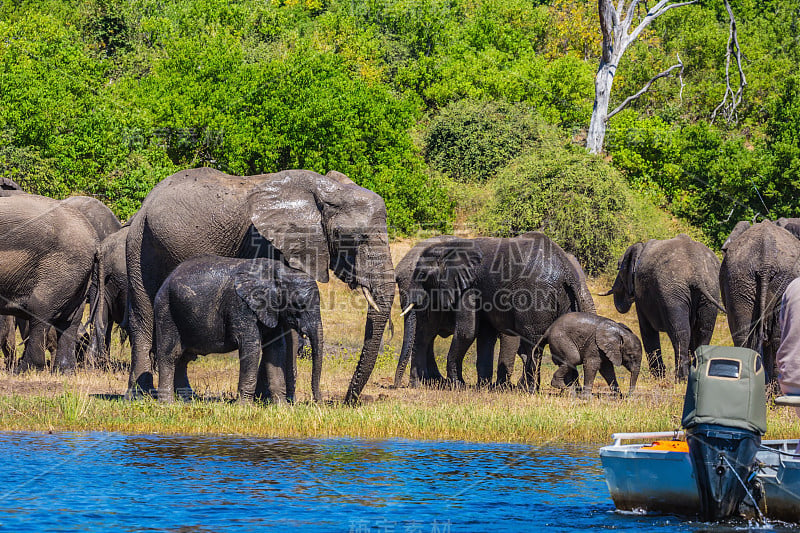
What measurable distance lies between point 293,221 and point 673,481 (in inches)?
275

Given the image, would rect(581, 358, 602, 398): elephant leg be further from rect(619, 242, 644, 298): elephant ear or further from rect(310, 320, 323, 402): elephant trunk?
rect(619, 242, 644, 298): elephant ear

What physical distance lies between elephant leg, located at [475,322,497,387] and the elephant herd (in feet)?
0.08

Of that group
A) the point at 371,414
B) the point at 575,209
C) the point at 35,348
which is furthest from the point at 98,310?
the point at 575,209

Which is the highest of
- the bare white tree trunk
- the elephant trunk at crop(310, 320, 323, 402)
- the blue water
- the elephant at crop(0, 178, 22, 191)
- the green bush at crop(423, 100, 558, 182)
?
the bare white tree trunk

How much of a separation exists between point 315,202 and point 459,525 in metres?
6.81

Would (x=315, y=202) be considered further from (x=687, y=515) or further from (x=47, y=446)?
(x=687, y=515)

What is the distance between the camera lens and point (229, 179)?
621 inches

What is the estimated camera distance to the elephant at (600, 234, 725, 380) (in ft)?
69.4

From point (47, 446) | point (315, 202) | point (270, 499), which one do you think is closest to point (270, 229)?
point (315, 202)

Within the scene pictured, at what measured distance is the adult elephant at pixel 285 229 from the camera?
15.0 meters

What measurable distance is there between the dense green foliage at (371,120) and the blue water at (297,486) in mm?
18865

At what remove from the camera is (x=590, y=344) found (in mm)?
16984

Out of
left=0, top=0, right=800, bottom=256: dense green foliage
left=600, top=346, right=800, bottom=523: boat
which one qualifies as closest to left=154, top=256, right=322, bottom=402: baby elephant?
left=600, top=346, right=800, bottom=523: boat

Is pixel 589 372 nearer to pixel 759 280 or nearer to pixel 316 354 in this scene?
pixel 759 280
